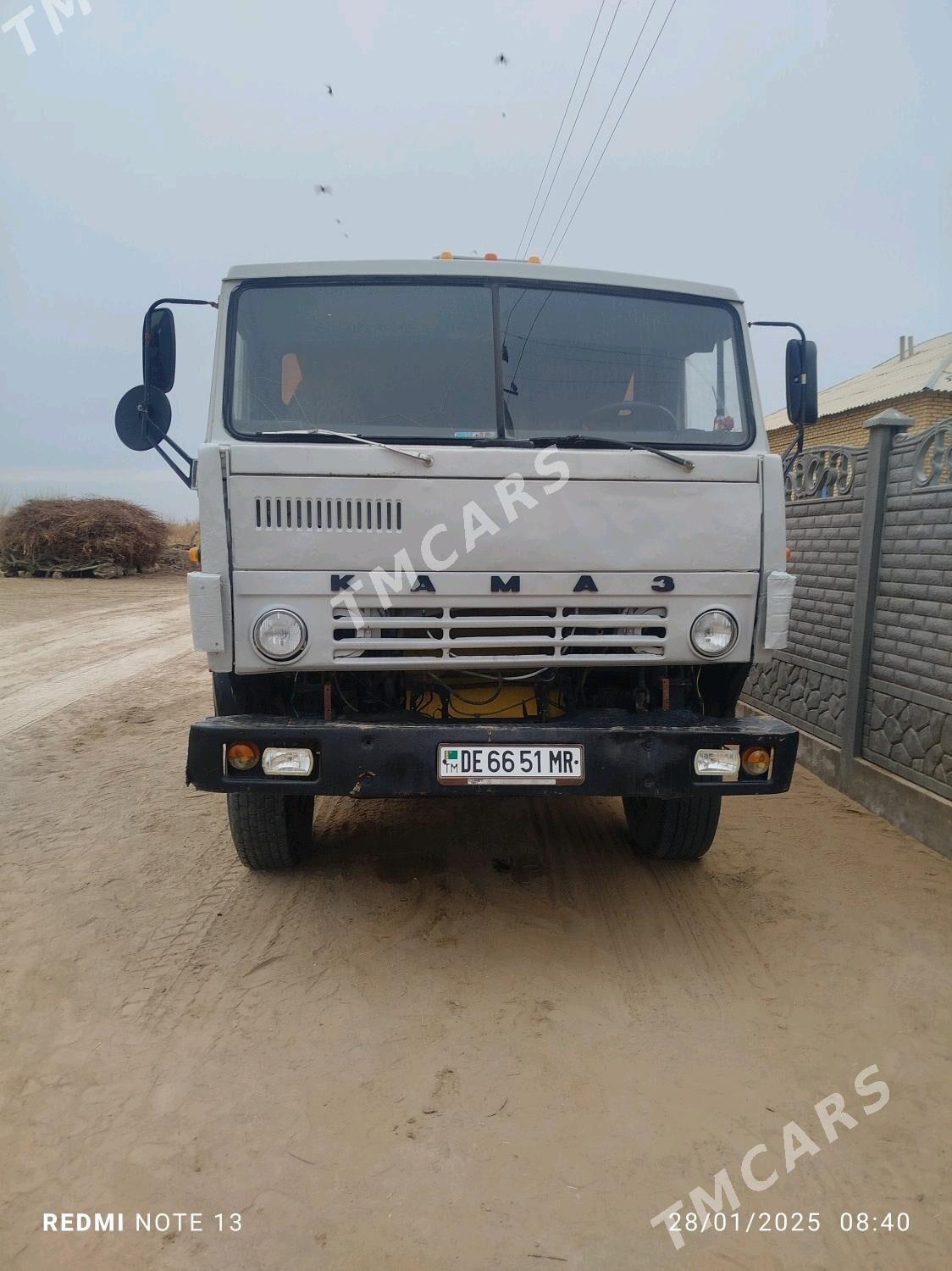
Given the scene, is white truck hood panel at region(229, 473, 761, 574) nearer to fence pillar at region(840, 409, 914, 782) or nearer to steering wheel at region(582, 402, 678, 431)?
steering wheel at region(582, 402, 678, 431)

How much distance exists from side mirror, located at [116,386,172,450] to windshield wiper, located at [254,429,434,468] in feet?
2.08

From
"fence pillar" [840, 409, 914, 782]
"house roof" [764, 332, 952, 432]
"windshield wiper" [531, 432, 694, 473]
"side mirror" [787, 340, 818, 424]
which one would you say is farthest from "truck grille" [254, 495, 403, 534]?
"house roof" [764, 332, 952, 432]

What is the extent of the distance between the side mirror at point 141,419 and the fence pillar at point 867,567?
371cm

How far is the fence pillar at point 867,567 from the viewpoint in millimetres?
4938

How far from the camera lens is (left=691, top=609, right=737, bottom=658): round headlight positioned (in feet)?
11.1

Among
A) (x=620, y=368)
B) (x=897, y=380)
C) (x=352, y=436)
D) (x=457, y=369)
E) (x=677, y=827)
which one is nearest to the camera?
(x=352, y=436)

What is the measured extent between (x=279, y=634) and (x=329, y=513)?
18.7 inches

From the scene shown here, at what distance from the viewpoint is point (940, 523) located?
4.39m

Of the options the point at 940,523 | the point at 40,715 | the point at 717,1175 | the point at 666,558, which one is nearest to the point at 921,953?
the point at 717,1175

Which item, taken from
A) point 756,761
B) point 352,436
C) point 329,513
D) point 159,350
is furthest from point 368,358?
point 756,761

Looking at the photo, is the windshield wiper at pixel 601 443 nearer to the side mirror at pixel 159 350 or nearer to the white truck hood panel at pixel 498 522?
the white truck hood panel at pixel 498 522

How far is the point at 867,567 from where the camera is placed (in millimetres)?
4992

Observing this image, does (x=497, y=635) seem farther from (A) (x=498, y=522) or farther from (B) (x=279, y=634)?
(B) (x=279, y=634)

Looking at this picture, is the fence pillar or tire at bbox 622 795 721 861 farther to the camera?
the fence pillar
